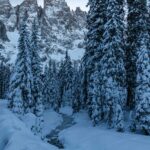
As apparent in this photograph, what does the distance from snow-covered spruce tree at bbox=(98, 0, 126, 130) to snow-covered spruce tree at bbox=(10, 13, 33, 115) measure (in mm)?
11731

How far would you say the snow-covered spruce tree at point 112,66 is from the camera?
36.8 meters

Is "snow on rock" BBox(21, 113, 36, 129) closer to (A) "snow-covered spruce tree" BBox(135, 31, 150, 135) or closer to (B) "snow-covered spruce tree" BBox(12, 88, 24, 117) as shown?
(A) "snow-covered spruce tree" BBox(135, 31, 150, 135)

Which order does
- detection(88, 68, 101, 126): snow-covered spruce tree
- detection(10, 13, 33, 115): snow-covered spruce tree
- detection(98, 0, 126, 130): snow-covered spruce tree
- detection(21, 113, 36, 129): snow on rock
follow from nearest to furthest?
→ detection(21, 113, 36, 129): snow on rock → detection(98, 0, 126, 130): snow-covered spruce tree → detection(88, 68, 101, 126): snow-covered spruce tree → detection(10, 13, 33, 115): snow-covered spruce tree

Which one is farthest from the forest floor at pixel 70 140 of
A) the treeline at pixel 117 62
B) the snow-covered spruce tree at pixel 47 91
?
the snow-covered spruce tree at pixel 47 91

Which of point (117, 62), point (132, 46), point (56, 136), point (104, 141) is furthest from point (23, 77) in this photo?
point (104, 141)

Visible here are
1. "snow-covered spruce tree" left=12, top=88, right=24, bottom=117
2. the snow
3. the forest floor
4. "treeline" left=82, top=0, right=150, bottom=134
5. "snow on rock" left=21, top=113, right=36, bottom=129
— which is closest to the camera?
the forest floor

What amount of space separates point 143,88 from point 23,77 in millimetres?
18192

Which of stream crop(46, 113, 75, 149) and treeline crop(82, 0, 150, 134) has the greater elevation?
treeline crop(82, 0, 150, 134)

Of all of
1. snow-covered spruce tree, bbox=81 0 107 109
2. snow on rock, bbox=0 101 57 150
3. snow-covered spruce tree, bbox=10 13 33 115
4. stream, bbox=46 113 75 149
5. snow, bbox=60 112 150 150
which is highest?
snow-covered spruce tree, bbox=81 0 107 109

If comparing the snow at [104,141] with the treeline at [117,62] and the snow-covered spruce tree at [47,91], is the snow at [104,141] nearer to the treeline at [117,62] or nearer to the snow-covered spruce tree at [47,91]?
the treeline at [117,62]

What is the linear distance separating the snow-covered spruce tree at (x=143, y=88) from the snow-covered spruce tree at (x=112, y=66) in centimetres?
297

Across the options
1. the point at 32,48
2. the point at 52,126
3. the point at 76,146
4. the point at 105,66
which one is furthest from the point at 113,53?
the point at 52,126

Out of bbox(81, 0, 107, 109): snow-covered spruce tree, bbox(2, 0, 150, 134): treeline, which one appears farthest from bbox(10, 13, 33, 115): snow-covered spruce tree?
bbox(81, 0, 107, 109): snow-covered spruce tree

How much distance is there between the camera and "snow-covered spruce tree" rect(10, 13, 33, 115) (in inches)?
1854
